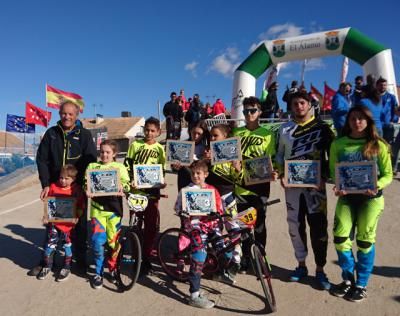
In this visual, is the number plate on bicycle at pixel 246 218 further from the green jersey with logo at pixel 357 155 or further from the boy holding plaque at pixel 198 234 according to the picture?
the green jersey with logo at pixel 357 155

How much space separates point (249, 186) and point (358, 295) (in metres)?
1.68

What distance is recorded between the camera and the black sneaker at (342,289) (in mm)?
3546

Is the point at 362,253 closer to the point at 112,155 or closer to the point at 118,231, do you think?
the point at 118,231

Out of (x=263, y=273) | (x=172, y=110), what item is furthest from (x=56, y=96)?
(x=263, y=273)

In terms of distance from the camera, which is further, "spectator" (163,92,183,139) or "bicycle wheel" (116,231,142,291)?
"spectator" (163,92,183,139)

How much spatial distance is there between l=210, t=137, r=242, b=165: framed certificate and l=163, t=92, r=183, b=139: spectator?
9.29 meters

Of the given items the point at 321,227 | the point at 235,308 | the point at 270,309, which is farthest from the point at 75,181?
the point at 321,227

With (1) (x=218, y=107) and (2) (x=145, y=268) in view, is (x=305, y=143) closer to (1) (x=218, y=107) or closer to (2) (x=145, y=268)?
(2) (x=145, y=268)

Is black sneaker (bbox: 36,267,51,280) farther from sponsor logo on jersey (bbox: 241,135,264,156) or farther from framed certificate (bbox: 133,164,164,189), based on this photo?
sponsor logo on jersey (bbox: 241,135,264,156)

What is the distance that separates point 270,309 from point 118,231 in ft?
6.69

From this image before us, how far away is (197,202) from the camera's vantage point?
364 cm

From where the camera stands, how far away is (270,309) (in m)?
3.31

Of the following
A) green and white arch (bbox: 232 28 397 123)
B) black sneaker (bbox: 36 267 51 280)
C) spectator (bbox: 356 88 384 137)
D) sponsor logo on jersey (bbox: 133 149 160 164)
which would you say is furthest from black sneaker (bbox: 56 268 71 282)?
green and white arch (bbox: 232 28 397 123)

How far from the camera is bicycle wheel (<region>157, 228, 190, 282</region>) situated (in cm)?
389
